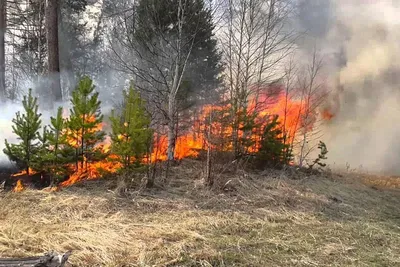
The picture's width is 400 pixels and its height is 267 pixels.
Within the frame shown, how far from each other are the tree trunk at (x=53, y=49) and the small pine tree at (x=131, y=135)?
409 centimetres

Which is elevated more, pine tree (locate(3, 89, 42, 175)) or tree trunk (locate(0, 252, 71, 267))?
pine tree (locate(3, 89, 42, 175))

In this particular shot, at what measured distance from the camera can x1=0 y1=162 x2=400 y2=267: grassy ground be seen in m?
4.43

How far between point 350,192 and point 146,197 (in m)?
A: 5.74

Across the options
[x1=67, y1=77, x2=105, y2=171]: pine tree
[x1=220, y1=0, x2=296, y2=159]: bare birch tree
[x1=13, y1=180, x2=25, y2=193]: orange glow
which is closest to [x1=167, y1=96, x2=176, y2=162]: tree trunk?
[x1=220, y1=0, x2=296, y2=159]: bare birch tree

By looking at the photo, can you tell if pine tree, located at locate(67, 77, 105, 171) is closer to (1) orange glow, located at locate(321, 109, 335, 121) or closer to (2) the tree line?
(2) the tree line

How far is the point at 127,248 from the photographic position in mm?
4539

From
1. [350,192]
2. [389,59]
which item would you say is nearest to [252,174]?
[350,192]

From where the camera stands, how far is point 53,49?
1113 centimetres

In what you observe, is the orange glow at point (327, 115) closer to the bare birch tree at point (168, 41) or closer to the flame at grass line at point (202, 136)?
the flame at grass line at point (202, 136)

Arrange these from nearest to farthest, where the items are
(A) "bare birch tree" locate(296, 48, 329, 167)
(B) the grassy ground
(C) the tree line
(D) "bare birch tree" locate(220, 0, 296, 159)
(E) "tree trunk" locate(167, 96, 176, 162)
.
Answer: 1. (B) the grassy ground
2. (E) "tree trunk" locate(167, 96, 176, 162)
3. (C) the tree line
4. (D) "bare birch tree" locate(220, 0, 296, 159)
5. (A) "bare birch tree" locate(296, 48, 329, 167)

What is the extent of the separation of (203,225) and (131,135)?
2871 millimetres

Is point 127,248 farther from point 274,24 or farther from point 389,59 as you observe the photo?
point 389,59

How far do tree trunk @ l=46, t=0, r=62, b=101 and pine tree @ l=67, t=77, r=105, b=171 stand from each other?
3210mm

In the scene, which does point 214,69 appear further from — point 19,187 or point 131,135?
point 19,187
